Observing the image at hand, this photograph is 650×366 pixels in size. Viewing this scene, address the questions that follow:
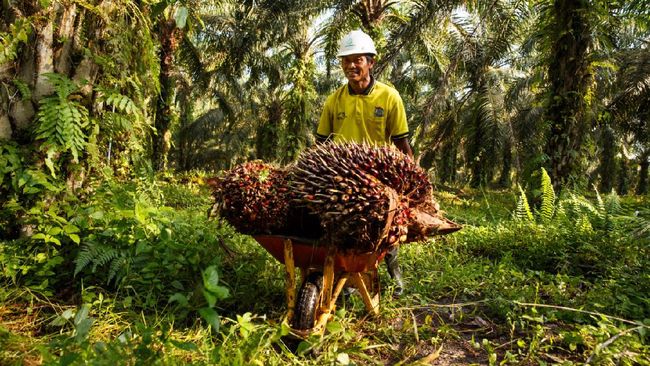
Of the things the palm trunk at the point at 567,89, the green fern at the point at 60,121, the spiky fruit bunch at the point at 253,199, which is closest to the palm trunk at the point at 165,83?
the green fern at the point at 60,121

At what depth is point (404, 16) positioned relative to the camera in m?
10.7

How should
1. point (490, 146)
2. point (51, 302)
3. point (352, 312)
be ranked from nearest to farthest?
point (51, 302)
point (352, 312)
point (490, 146)

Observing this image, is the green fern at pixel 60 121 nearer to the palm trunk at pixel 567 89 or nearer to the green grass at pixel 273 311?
the green grass at pixel 273 311

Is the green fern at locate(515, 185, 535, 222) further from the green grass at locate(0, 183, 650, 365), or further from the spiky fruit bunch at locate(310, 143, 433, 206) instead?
the spiky fruit bunch at locate(310, 143, 433, 206)

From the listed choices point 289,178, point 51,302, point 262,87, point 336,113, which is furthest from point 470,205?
point 262,87

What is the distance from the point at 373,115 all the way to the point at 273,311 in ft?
5.27

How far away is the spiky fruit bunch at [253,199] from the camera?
2328 millimetres

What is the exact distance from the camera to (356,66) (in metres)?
3.13

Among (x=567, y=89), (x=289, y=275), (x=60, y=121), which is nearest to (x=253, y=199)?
(x=289, y=275)

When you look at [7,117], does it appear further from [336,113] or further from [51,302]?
[336,113]

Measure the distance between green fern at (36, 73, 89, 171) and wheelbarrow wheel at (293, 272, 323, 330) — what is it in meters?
1.80

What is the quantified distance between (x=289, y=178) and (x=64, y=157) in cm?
183

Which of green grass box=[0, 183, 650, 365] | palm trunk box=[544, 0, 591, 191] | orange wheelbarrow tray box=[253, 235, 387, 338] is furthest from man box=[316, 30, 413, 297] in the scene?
palm trunk box=[544, 0, 591, 191]

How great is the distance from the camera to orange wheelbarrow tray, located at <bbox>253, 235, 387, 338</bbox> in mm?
2232
